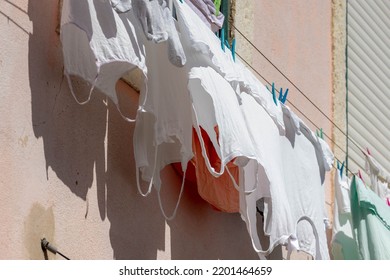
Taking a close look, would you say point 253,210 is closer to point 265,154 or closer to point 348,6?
point 265,154

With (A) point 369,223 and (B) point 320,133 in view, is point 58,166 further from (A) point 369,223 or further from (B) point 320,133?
(B) point 320,133

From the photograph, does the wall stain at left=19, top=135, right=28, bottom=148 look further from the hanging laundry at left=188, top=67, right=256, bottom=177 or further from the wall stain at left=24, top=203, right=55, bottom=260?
the hanging laundry at left=188, top=67, right=256, bottom=177

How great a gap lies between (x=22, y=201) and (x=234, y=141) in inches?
51.6

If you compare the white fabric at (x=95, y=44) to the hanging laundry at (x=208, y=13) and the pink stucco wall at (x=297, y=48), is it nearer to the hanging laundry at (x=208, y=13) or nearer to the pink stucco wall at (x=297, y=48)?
the hanging laundry at (x=208, y=13)

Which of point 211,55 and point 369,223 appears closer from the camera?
point 211,55

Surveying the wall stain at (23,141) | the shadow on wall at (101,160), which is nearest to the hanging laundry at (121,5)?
the shadow on wall at (101,160)

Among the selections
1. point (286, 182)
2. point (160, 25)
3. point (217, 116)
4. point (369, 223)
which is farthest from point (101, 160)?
point (369, 223)

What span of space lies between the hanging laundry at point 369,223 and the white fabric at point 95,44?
2.61m

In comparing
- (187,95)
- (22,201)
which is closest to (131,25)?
(187,95)

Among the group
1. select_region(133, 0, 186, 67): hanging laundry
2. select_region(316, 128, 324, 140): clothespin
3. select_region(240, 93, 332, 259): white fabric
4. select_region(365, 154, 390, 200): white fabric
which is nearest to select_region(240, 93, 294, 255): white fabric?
select_region(240, 93, 332, 259): white fabric

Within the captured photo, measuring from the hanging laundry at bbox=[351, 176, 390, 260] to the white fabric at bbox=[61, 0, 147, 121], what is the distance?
261cm

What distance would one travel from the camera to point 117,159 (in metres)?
6.64

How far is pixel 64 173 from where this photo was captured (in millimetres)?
6145

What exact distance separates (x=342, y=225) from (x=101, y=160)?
266cm
